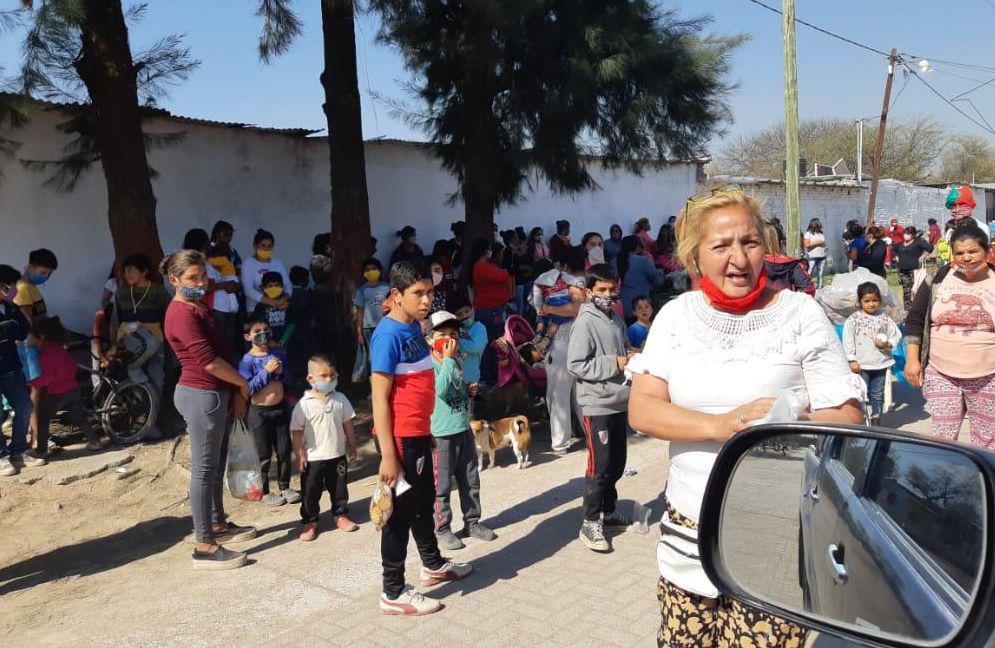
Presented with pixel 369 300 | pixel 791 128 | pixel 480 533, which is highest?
pixel 791 128

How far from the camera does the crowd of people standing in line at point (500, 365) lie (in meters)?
2.48

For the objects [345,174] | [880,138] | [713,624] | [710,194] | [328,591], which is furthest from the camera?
[880,138]

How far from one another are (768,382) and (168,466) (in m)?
6.23

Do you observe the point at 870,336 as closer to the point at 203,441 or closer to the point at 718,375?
the point at 203,441

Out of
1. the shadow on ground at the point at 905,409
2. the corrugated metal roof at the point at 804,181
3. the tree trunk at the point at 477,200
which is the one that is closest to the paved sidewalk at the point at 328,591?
the shadow on ground at the point at 905,409

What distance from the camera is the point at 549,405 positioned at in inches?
325

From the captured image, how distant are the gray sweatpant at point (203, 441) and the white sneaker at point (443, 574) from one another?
4.80ft

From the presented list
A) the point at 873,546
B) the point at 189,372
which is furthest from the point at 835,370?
the point at 189,372

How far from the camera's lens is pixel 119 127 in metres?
8.62

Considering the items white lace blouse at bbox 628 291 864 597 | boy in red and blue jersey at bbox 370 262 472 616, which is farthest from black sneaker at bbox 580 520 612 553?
white lace blouse at bbox 628 291 864 597

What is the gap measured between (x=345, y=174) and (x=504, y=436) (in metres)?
4.22

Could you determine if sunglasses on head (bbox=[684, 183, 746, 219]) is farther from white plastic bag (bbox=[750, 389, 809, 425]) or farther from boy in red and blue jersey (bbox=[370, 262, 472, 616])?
boy in red and blue jersey (bbox=[370, 262, 472, 616])

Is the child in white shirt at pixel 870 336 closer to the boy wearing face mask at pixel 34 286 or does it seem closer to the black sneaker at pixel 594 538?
the black sneaker at pixel 594 538

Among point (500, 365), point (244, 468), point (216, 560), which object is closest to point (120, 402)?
point (244, 468)
